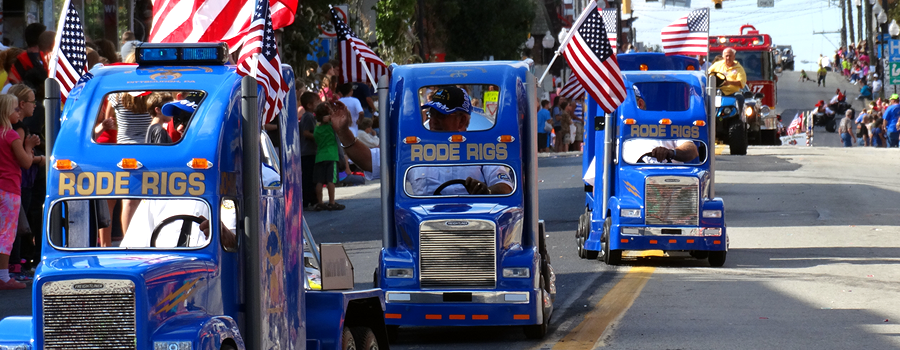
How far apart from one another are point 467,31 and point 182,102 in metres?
40.5

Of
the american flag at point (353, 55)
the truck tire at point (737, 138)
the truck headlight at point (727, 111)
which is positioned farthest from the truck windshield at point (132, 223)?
the truck tire at point (737, 138)

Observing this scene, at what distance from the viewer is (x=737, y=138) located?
100ft

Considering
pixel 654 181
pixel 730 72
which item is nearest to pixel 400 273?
pixel 654 181

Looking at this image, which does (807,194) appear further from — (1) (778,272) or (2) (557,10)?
(2) (557,10)

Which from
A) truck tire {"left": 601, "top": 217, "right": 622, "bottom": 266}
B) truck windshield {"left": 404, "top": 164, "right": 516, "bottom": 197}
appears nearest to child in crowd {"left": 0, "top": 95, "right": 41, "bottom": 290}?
truck windshield {"left": 404, "top": 164, "right": 516, "bottom": 197}

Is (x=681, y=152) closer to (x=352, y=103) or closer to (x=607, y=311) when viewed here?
(x=607, y=311)

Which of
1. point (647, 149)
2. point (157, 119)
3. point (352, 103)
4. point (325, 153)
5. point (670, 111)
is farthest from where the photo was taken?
point (352, 103)

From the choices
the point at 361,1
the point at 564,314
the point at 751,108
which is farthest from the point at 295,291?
the point at 751,108

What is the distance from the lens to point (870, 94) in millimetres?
69188

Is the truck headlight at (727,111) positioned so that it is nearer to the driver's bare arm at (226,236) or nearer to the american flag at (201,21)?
the american flag at (201,21)

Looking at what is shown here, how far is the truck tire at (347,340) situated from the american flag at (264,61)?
1.49 metres

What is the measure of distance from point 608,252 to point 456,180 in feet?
14.8

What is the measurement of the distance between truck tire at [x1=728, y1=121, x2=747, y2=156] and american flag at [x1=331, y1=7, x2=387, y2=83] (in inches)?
663

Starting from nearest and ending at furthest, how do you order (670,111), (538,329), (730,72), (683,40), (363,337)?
(363,337) → (538,329) → (670,111) → (683,40) → (730,72)
